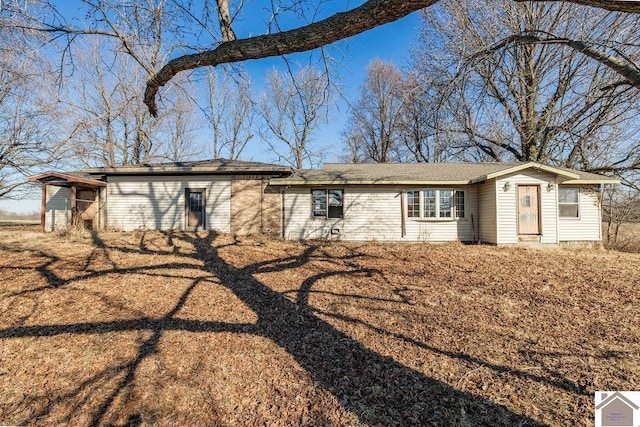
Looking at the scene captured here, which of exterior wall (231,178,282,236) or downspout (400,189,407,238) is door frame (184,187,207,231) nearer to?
exterior wall (231,178,282,236)

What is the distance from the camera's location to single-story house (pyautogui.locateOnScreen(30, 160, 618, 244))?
12.0 m

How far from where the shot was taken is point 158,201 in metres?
12.8

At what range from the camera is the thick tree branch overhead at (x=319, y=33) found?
2309 mm

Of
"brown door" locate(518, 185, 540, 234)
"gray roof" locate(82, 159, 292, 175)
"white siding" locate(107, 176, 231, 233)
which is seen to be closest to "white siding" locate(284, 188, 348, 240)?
"gray roof" locate(82, 159, 292, 175)

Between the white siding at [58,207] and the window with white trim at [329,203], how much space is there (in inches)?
439

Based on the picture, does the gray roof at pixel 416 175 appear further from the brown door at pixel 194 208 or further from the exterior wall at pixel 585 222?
the brown door at pixel 194 208

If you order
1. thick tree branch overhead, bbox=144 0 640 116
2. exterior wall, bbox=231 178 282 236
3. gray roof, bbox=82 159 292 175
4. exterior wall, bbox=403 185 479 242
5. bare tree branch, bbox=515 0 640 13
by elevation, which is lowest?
exterior wall, bbox=403 185 479 242

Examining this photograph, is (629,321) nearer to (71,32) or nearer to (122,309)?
(122,309)

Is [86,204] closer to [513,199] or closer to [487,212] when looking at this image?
[487,212]

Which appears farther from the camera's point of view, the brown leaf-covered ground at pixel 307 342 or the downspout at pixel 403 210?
the downspout at pixel 403 210

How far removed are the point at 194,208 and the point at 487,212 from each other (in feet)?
39.2

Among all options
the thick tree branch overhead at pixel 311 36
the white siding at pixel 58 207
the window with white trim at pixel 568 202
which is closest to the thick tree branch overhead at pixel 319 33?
the thick tree branch overhead at pixel 311 36

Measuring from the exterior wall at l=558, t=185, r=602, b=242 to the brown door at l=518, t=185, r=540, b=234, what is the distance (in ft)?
5.72

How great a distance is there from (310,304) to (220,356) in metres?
2.07
